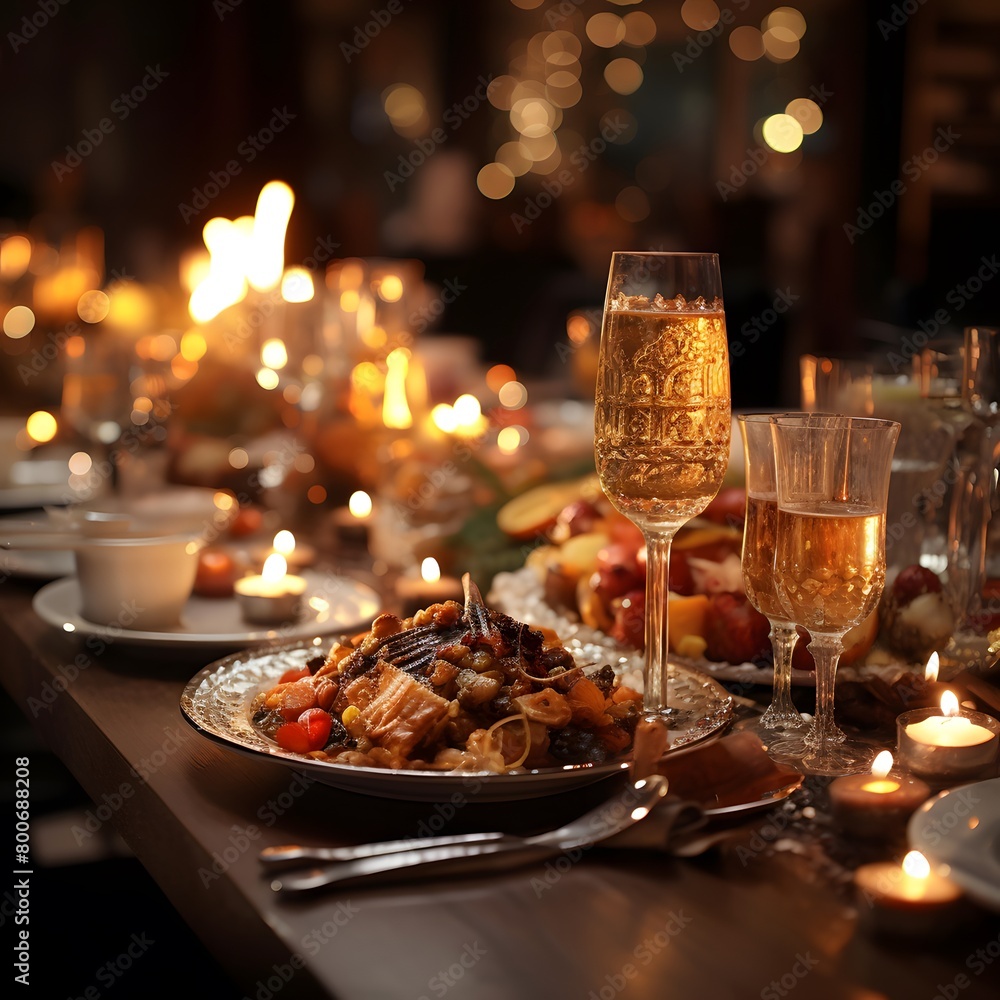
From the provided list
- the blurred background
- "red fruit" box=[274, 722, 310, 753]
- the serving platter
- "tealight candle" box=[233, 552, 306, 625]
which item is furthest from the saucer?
the blurred background

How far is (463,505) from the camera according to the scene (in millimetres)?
2264

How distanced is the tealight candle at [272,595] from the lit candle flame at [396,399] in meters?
0.89

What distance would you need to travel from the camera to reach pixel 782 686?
137 centimetres

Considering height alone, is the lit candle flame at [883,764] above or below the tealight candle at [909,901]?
above

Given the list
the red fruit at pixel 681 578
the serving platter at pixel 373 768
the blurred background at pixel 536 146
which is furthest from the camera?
the blurred background at pixel 536 146

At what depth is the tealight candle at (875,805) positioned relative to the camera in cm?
106

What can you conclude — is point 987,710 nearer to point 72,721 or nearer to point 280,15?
point 72,721

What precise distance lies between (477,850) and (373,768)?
0.14m

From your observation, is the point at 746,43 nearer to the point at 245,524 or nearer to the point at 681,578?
the point at 245,524

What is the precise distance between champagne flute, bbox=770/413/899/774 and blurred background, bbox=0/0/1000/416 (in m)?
5.36

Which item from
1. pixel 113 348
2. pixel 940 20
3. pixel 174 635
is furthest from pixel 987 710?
pixel 940 20

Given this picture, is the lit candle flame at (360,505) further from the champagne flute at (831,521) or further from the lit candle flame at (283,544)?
the champagne flute at (831,521)

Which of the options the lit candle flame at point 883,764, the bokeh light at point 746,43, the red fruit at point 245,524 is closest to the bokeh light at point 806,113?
the bokeh light at point 746,43

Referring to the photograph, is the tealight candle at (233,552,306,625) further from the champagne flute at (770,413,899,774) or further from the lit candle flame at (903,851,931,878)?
the lit candle flame at (903,851,931,878)
